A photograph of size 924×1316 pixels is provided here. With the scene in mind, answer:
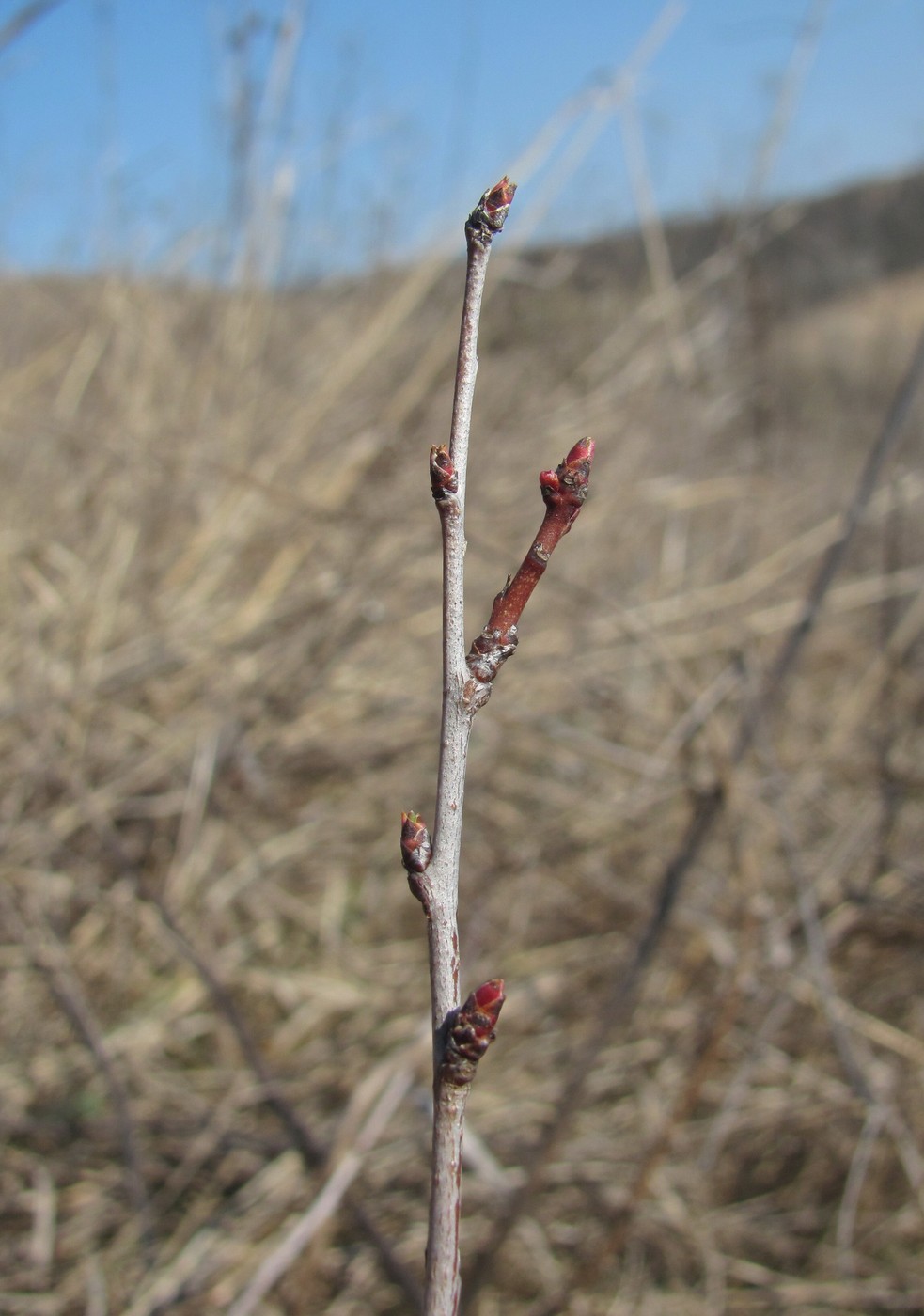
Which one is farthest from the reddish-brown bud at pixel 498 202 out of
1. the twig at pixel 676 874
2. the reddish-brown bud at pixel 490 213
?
the twig at pixel 676 874

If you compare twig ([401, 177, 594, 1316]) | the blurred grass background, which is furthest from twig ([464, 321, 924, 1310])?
twig ([401, 177, 594, 1316])

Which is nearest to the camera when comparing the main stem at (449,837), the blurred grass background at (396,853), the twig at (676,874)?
the main stem at (449,837)

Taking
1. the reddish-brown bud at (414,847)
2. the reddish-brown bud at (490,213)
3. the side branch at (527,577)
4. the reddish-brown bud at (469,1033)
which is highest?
the reddish-brown bud at (490,213)

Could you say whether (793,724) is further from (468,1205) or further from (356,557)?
(468,1205)

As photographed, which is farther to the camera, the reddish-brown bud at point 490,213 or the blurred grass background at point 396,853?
the blurred grass background at point 396,853

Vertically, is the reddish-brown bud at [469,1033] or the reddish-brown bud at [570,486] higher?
the reddish-brown bud at [570,486]

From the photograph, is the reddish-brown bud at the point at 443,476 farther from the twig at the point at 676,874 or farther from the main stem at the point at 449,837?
the twig at the point at 676,874

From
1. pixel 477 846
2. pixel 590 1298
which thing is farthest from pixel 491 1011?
pixel 477 846

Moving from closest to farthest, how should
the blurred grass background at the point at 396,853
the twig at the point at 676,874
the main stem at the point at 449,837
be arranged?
the main stem at the point at 449,837, the twig at the point at 676,874, the blurred grass background at the point at 396,853

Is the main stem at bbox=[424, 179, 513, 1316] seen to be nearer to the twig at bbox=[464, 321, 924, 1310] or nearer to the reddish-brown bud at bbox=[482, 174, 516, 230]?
the reddish-brown bud at bbox=[482, 174, 516, 230]
